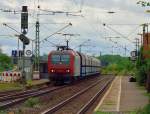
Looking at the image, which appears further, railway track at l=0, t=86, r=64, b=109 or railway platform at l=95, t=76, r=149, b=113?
railway track at l=0, t=86, r=64, b=109

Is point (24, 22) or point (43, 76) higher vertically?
point (24, 22)

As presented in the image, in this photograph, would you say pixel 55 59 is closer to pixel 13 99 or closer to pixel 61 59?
pixel 61 59

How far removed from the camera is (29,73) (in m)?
58.4

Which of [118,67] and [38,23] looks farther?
[118,67]

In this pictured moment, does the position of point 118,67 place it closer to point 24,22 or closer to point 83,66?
point 83,66

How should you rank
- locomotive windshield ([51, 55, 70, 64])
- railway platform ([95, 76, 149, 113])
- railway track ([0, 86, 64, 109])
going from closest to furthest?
railway platform ([95, 76, 149, 113]), railway track ([0, 86, 64, 109]), locomotive windshield ([51, 55, 70, 64])

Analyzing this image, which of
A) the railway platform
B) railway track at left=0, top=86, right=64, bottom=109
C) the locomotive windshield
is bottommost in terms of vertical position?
the railway platform

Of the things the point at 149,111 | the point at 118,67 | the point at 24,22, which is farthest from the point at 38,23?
the point at 118,67

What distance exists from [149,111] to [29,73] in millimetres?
41299

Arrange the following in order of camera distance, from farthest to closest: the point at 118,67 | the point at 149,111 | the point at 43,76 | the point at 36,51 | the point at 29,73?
1. the point at 118,67
2. the point at 43,76
3. the point at 36,51
4. the point at 29,73
5. the point at 149,111

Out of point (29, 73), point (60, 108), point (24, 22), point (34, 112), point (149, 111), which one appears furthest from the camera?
point (29, 73)

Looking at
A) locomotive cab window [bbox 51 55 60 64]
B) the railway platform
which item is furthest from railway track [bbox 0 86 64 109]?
locomotive cab window [bbox 51 55 60 64]

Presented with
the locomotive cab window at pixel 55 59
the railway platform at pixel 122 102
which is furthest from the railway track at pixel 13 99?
the locomotive cab window at pixel 55 59

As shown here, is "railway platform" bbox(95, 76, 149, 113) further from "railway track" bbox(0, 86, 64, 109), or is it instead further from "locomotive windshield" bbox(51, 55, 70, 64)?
"locomotive windshield" bbox(51, 55, 70, 64)
